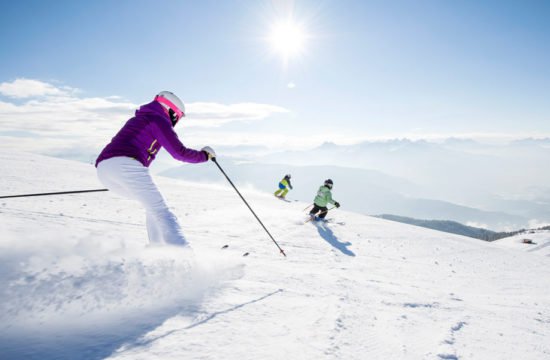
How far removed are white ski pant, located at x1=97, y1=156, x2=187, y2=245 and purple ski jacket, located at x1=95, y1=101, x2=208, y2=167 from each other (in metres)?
0.11

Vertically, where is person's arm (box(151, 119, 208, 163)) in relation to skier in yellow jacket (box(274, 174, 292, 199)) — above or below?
below

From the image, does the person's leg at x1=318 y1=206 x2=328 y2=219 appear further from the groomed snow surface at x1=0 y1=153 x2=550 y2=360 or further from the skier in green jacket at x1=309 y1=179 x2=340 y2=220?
the groomed snow surface at x1=0 y1=153 x2=550 y2=360

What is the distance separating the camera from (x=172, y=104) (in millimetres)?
4113

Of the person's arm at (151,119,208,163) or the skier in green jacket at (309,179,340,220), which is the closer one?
the person's arm at (151,119,208,163)

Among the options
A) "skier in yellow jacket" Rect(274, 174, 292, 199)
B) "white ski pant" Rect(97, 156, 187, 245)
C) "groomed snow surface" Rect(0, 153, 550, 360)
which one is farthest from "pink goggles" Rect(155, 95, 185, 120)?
"skier in yellow jacket" Rect(274, 174, 292, 199)

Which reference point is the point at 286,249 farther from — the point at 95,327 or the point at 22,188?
the point at 22,188

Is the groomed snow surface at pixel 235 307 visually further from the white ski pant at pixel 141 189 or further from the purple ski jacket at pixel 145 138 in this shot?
the purple ski jacket at pixel 145 138

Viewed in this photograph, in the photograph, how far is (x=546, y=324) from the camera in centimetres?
331

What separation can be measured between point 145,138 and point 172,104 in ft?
2.10

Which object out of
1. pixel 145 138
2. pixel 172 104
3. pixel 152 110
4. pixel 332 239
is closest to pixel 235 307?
pixel 145 138

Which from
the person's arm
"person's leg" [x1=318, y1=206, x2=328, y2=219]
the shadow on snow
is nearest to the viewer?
the person's arm

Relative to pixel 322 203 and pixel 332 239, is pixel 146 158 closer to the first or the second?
pixel 332 239

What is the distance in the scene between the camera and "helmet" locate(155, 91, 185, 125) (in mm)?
4062

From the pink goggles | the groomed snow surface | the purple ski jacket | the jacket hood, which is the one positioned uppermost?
the pink goggles
